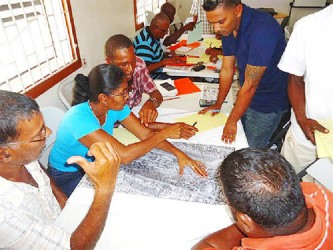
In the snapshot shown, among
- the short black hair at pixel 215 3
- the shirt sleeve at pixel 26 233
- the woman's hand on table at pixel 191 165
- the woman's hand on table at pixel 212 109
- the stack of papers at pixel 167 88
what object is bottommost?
the stack of papers at pixel 167 88

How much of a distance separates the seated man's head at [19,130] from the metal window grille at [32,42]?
1002 mm

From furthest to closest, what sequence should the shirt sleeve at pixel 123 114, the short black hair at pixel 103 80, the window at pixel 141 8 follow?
the window at pixel 141 8, the shirt sleeve at pixel 123 114, the short black hair at pixel 103 80

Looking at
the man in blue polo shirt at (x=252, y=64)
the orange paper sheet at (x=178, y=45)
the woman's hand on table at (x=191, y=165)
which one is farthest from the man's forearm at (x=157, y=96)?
the orange paper sheet at (x=178, y=45)

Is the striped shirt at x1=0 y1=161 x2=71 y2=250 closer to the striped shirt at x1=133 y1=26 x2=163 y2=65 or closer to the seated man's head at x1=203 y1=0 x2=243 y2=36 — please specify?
the seated man's head at x1=203 y1=0 x2=243 y2=36

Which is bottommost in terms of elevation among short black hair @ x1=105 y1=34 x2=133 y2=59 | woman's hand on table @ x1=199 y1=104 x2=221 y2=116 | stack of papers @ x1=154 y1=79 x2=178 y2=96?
stack of papers @ x1=154 y1=79 x2=178 y2=96

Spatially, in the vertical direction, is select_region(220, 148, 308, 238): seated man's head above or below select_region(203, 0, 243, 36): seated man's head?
below

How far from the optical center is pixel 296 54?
1351 millimetres

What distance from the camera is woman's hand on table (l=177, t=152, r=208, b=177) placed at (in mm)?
1279

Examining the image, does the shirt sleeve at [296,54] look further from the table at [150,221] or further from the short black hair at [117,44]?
the short black hair at [117,44]

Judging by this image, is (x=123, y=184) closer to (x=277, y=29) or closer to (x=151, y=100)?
(x=151, y=100)

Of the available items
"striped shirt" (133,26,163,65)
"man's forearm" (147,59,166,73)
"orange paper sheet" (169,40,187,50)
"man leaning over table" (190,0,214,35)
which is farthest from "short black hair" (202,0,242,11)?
"man leaning over table" (190,0,214,35)

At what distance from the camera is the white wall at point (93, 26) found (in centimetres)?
226

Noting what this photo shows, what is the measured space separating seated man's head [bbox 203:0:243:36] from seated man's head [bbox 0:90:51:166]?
1.07 m

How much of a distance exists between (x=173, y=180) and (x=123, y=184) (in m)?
0.24
